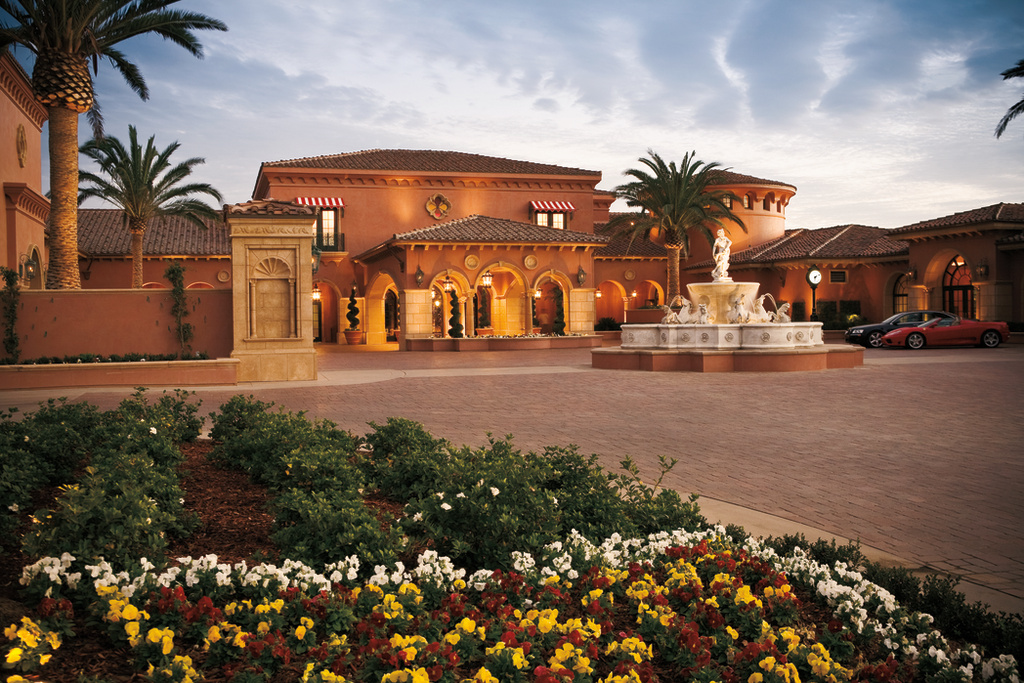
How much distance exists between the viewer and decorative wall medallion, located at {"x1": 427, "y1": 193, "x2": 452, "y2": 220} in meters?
45.6

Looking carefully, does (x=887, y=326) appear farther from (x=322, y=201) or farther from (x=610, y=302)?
(x=322, y=201)

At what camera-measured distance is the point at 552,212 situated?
48.1 metres

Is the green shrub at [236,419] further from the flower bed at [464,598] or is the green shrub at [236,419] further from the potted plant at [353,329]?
the potted plant at [353,329]

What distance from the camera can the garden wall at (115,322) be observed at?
19.1m

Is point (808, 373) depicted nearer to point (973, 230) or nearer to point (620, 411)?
point (620, 411)

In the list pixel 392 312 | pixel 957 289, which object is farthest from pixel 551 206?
pixel 957 289

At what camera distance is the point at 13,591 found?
3.88 metres

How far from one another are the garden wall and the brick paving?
261 centimetres

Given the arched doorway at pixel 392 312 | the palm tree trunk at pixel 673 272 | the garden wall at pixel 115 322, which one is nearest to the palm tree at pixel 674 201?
the palm tree trunk at pixel 673 272

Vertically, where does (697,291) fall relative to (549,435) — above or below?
above

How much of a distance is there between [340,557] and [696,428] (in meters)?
7.35

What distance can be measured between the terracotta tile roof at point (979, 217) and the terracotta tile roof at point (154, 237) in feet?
114

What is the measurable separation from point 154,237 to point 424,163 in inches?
611

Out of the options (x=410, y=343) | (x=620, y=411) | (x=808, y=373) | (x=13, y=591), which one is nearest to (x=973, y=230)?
(x=808, y=373)
